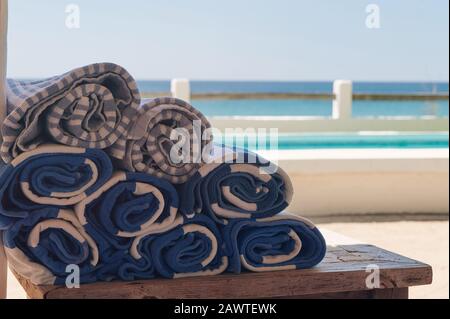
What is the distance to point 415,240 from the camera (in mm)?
3141

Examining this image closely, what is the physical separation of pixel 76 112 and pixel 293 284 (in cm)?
36

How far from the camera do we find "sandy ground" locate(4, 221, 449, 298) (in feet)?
8.05

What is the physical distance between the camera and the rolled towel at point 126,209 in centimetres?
78

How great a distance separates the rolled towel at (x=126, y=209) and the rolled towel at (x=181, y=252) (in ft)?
0.05

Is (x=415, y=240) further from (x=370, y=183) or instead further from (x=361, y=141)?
(x=361, y=141)

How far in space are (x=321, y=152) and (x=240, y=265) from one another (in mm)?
3086

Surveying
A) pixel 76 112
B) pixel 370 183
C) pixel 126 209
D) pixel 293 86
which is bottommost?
pixel 370 183

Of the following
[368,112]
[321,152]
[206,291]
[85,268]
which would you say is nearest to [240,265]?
[206,291]

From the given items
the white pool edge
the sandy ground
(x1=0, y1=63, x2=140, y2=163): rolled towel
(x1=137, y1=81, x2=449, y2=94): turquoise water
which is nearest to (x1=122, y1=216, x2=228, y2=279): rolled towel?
(x1=0, y1=63, x2=140, y2=163): rolled towel

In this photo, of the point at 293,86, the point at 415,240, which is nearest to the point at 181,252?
the point at 415,240

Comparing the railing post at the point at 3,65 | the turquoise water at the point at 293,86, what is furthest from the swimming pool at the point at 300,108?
the railing post at the point at 3,65

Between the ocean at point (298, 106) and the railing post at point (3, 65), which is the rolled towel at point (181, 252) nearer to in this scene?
the railing post at point (3, 65)

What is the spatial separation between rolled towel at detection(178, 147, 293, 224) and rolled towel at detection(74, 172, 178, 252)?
30 mm

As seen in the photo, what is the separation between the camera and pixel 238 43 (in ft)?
61.9
